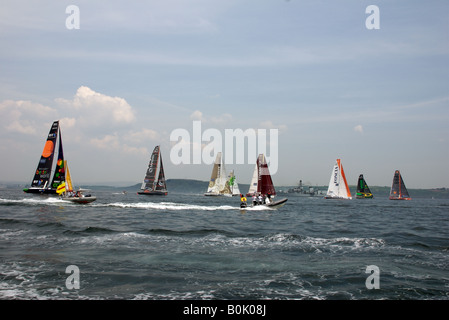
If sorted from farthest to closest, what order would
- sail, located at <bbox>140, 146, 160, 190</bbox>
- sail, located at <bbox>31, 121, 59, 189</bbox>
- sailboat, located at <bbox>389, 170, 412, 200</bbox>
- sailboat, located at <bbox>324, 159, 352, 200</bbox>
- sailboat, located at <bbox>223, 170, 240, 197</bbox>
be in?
sailboat, located at <bbox>223, 170, 240, 197</bbox>
sailboat, located at <bbox>389, 170, 412, 200</bbox>
sail, located at <bbox>140, 146, 160, 190</bbox>
sailboat, located at <bbox>324, 159, 352, 200</bbox>
sail, located at <bbox>31, 121, 59, 189</bbox>

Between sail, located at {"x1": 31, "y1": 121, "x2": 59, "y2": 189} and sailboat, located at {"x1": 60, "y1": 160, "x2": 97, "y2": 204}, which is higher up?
sail, located at {"x1": 31, "y1": 121, "x2": 59, "y2": 189}

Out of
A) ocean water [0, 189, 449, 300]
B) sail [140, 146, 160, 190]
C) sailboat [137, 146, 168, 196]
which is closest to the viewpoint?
ocean water [0, 189, 449, 300]

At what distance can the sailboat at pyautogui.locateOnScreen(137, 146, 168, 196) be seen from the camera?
4545 inches

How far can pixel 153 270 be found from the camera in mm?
13703

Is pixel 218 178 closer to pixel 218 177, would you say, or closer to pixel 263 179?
pixel 218 177

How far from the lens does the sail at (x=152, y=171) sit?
115 meters

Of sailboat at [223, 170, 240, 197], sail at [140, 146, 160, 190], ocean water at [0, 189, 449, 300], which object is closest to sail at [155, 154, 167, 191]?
sail at [140, 146, 160, 190]

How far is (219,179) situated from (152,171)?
24940 millimetres

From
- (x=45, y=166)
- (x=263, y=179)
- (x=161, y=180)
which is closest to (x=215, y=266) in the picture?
(x=263, y=179)

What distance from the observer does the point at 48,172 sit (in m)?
83.1

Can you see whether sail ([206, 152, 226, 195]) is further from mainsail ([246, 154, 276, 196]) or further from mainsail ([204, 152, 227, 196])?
mainsail ([246, 154, 276, 196])

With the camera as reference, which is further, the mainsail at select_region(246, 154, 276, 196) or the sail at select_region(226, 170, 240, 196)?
the sail at select_region(226, 170, 240, 196)
